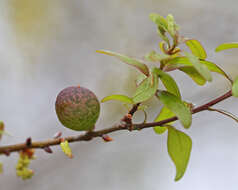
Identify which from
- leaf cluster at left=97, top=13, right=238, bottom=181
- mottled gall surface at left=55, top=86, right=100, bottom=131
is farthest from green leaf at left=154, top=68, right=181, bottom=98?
mottled gall surface at left=55, top=86, right=100, bottom=131

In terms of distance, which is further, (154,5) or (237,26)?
(154,5)

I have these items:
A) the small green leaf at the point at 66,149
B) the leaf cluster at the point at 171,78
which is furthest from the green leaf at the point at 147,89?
the small green leaf at the point at 66,149

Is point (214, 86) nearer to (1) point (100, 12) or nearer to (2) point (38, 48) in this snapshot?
(1) point (100, 12)

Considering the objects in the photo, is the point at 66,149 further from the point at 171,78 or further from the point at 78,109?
the point at 171,78

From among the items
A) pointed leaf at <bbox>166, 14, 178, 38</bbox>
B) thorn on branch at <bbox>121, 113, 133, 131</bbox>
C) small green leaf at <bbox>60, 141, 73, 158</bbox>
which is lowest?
small green leaf at <bbox>60, 141, 73, 158</bbox>

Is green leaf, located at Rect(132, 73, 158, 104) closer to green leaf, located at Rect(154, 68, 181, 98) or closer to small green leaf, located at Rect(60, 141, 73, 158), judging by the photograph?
green leaf, located at Rect(154, 68, 181, 98)

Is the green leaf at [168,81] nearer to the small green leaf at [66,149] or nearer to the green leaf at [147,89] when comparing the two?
the green leaf at [147,89]

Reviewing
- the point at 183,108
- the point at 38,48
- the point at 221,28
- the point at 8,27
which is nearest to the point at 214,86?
the point at 221,28
